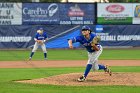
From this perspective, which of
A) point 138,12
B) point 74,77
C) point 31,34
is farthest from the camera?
point 138,12

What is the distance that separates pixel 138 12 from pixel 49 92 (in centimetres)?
3095

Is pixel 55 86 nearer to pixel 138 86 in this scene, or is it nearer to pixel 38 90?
pixel 38 90

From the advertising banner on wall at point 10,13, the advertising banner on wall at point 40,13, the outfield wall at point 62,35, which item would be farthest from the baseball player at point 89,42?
the advertising banner on wall at point 40,13

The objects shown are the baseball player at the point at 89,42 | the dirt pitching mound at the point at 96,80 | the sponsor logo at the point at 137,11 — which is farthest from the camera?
the sponsor logo at the point at 137,11

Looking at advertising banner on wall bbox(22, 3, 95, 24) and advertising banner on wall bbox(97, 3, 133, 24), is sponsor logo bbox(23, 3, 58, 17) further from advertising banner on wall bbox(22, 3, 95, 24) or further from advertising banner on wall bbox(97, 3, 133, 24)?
advertising banner on wall bbox(97, 3, 133, 24)

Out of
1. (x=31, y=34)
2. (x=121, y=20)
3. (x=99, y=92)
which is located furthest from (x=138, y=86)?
(x=121, y=20)

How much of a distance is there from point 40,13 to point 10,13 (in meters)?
2.72

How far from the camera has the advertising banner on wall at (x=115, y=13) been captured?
41156mm

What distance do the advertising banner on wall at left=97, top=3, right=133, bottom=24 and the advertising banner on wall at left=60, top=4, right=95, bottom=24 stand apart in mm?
771

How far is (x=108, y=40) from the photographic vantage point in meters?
39.8

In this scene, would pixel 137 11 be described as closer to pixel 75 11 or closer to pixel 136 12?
pixel 136 12

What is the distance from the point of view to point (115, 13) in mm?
41562

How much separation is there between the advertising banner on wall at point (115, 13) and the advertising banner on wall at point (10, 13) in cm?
746

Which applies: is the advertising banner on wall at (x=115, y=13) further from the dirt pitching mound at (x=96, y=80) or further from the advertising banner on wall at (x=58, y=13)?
the dirt pitching mound at (x=96, y=80)
